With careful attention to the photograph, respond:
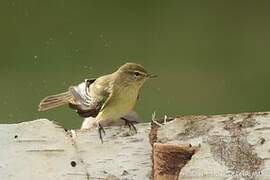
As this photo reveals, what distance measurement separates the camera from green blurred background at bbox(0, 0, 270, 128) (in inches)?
204

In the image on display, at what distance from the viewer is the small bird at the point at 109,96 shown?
306 centimetres

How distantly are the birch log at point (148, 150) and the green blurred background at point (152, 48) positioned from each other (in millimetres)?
2368

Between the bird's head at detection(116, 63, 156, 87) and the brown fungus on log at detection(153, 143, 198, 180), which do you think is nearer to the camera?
the brown fungus on log at detection(153, 143, 198, 180)

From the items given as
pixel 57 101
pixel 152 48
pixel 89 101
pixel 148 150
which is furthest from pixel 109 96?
pixel 152 48

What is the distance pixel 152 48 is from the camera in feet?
18.2

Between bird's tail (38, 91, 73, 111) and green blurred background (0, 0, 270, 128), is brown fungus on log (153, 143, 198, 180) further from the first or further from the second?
green blurred background (0, 0, 270, 128)

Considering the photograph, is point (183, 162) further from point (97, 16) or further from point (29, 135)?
point (97, 16)

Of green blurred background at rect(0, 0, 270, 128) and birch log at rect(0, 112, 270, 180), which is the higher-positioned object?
green blurred background at rect(0, 0, 270, 128)

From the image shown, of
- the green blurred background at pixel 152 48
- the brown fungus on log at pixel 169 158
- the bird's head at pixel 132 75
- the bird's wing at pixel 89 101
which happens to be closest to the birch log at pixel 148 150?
the brown fungus on log at pixel 169 158

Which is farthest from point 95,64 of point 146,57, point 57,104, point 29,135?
point 29,135

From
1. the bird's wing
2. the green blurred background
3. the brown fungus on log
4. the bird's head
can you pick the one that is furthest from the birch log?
the green blurred background

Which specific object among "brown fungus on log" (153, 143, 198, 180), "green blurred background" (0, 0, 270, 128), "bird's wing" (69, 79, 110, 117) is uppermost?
"green blurred background" (0, 0, 270, 128)

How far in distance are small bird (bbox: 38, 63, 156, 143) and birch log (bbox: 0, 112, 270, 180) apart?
0.38 metres

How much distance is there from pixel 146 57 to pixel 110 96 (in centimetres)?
234
